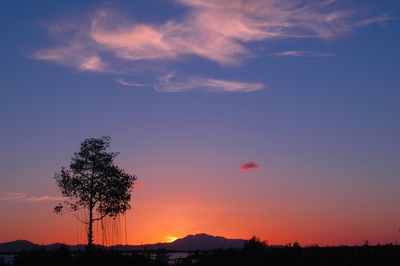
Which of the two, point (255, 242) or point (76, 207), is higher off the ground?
point (76, 207)

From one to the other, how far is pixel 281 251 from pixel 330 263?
4551mm

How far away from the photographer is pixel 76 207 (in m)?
60.8

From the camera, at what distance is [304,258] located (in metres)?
38.3

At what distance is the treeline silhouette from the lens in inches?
1470

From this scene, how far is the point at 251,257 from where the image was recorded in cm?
4050

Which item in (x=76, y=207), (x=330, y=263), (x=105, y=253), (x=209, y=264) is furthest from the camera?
(x=76, y=207)

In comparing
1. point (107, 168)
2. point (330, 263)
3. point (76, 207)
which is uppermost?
point (107, 168)

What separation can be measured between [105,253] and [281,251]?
14515 mm

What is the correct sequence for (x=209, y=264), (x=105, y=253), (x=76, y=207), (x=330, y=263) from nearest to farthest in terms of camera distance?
(x=330, y=263) → (x=209, y=264) → (x=105, y=253) → (x=76, y=207)

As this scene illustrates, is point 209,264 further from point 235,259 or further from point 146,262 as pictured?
point 146,262

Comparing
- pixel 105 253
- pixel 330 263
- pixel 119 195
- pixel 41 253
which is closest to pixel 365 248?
pixel 330 263

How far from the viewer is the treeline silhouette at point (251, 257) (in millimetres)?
37344

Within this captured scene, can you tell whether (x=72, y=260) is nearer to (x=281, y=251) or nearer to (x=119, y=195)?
(x=281, y=251)

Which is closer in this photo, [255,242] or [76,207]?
[255,242]
